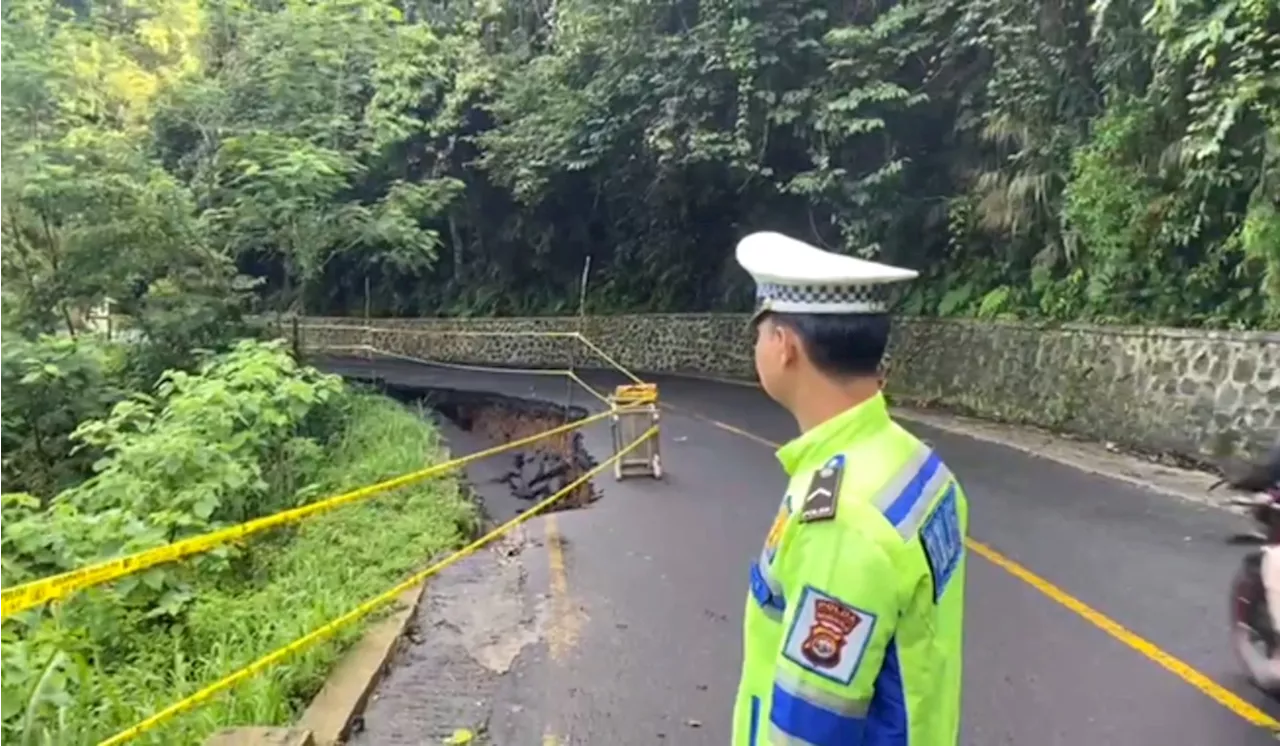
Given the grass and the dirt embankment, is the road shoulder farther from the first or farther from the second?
the grass

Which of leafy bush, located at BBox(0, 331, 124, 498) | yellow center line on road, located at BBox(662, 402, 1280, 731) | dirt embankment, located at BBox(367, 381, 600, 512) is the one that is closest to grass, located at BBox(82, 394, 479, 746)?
dirt embankment, located at BBox(367, 381, 600, 512)

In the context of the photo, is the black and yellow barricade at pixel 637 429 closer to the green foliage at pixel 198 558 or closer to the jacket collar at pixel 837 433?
the green foliage at pixel 198 558

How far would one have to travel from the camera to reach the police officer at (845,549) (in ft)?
5.74

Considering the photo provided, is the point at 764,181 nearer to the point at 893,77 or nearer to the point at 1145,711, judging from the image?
the point at 893,77

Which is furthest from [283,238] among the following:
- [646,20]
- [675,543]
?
[675,543]

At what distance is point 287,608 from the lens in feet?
22.0

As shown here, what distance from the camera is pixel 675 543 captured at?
8.76 m

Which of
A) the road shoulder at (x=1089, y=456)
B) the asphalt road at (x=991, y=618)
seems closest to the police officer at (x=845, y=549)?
the asphalt road at (x=991, y=618)

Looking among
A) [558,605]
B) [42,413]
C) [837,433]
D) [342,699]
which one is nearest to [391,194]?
[42,413]

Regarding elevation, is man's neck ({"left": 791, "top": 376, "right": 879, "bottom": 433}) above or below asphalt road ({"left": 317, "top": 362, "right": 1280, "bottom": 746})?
above

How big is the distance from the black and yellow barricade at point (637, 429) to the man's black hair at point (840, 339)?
979 cm

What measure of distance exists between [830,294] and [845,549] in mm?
429

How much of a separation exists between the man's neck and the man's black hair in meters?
0.02

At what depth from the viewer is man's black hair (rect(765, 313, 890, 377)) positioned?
194 centimetres
